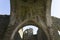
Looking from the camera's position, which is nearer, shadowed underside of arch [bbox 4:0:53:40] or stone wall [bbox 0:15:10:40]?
shadowed underside of arch [bbox 4:0:53:40]

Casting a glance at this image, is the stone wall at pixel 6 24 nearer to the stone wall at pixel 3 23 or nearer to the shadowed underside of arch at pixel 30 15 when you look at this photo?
the stone wall at pixel 3 23

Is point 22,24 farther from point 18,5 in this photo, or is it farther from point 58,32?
point 58,32

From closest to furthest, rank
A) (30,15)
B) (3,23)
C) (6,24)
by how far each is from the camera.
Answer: (30,15)
(6,24)
(3,23)

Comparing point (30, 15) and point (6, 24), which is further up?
point (30, 15)

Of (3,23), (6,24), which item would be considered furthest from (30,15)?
(3,23)

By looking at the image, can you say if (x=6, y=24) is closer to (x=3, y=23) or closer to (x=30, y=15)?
(x=3, y=23)

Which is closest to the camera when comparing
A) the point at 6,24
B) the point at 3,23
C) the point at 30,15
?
the point at 30,15

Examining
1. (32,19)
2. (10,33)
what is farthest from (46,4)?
(10,33)

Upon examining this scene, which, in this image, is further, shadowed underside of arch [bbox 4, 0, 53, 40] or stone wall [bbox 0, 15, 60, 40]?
stone wall [bbox 0, 15, 60, 40]

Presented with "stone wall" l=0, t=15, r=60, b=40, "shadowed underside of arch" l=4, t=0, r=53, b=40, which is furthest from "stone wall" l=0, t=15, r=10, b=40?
"shadowed underside of arch" l=4, t=0, r=53, b=40

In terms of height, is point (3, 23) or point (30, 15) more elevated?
point (30, 15)

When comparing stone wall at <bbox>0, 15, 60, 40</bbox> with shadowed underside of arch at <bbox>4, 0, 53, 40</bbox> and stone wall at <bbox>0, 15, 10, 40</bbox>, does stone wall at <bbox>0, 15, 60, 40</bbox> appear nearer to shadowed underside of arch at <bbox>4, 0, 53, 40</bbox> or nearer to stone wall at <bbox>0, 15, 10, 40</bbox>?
stone wall at <bbox>0, 15, 10, 40</bbox>

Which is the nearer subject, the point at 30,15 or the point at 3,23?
the point at 30,15

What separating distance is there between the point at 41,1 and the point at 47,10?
17.4 inches
